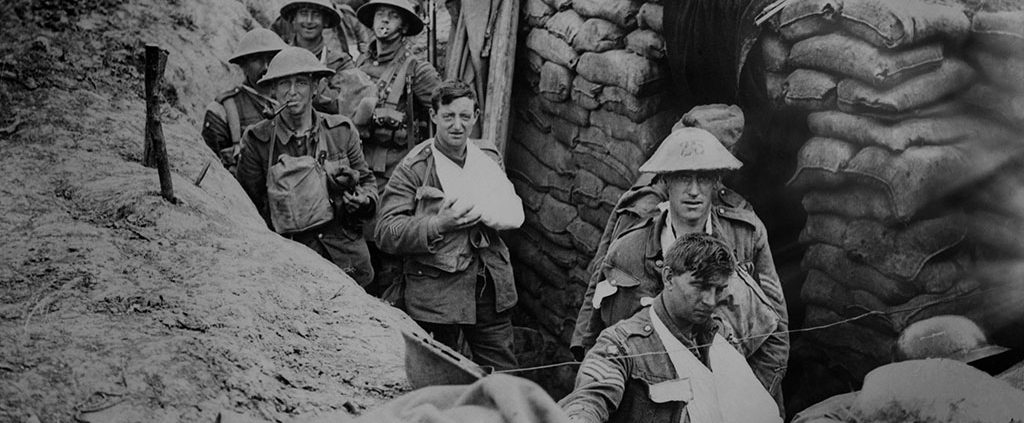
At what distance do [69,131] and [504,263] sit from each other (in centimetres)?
199

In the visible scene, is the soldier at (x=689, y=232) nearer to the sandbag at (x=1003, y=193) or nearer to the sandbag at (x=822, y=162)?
the sandbag at (x=822, y=162)

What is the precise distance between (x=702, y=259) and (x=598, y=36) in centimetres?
285

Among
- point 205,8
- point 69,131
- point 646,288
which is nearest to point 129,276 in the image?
point 69,131

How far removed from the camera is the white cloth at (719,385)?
11.8ft

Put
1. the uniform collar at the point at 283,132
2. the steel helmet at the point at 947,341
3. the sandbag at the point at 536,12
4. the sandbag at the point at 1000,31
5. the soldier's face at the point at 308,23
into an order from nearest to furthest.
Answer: the steel helmet at the point at 947,341, the sandbag at the point at 1000,31, the uniform collar at the point at 283,132, the soldier's face at the point at 308,23, the sandbag at the point at 536,12

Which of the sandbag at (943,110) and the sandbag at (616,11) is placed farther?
the sandbag at (616,11)

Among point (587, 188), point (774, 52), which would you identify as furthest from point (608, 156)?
point (774, 52)

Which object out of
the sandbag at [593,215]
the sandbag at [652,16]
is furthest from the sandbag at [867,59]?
the sandbag at [593,215]

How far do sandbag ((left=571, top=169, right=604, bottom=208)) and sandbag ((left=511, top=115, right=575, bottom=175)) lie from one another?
11 centimetres

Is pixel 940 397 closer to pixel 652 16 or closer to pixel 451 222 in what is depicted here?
pixel 451 222

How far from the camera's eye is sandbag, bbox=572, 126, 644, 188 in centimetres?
598

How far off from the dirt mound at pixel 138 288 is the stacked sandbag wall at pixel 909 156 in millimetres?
1867

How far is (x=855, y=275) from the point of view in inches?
183

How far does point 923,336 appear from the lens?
4059mm
